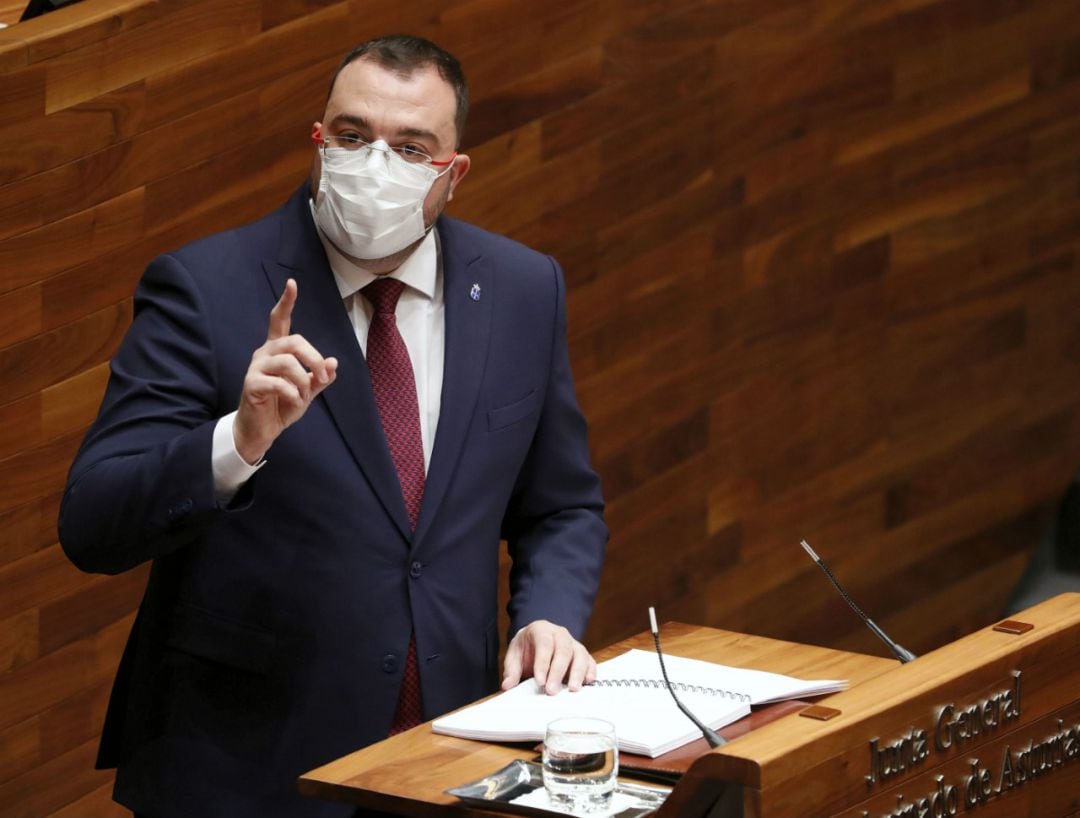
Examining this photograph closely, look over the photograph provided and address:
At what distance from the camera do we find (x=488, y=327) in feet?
4.37

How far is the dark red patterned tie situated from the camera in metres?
1.27

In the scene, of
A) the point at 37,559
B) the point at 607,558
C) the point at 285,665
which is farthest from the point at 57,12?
the point at 607,558

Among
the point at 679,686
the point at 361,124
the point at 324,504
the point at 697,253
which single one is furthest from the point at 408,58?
the point at 697,253

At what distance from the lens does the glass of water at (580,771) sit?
3.36ft

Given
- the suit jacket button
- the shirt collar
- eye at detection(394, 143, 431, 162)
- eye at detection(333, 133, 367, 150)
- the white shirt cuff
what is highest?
eye at detection(333, 133, 367, 150)

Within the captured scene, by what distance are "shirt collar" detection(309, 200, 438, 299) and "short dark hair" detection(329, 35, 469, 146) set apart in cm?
8

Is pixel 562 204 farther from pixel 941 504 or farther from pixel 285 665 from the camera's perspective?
pixel 285 665

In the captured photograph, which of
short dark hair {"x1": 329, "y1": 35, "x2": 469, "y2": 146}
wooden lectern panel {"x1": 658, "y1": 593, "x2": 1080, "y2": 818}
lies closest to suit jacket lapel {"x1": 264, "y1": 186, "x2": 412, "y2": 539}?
short dark hair {"x1": 329, "y1": 35, "x2": 469, "y2": 146}

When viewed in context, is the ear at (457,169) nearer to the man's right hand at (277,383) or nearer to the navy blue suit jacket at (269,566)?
the navy blue suit jacket at (269,566)

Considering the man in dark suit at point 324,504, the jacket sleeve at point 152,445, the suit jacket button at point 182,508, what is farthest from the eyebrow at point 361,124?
the suit jacket button at point 182,508

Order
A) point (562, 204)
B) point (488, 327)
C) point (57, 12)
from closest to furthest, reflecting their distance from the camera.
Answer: point (488, 327), point (57, 12), point (562, 204)

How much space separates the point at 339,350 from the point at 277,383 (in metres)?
0.18

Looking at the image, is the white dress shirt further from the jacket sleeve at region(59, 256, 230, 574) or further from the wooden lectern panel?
the wooden lectern panel

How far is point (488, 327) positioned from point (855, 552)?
4.14 feet
